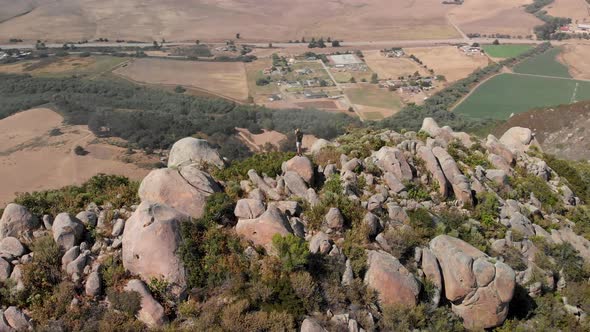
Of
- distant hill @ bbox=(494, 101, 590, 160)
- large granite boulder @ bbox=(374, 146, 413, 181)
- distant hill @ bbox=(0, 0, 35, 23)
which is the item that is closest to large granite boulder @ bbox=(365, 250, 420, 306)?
large granite boulder @ bbox=(374, 146, 413, 181)

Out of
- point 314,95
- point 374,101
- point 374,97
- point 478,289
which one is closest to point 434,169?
point 478,289

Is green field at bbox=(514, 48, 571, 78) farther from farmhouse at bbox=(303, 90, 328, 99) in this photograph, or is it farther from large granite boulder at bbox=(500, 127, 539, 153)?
large granite boulder at bbox=(500, 127, 539, 153)

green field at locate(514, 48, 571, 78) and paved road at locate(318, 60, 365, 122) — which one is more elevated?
green field at locate(514, 48, 571, 78)

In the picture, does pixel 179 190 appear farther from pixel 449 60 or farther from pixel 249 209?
pixel 449 60

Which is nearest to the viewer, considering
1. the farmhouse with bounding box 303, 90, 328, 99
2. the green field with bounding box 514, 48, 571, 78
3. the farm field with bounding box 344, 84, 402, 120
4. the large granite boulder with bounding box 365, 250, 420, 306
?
the large granite boulder with bounding box 365, 250, 420, 306

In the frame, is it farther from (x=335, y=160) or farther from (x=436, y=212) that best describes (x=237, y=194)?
(x=436, y=212)

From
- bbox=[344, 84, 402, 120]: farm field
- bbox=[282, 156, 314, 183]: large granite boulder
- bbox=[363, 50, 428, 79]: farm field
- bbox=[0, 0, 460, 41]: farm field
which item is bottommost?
bbox=[344, 84, 402, 120]: farm field

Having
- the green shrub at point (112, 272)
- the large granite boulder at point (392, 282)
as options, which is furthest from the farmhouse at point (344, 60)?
the green shrub at point (112, 272)

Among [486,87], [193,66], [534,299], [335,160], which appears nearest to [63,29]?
[193,66]
